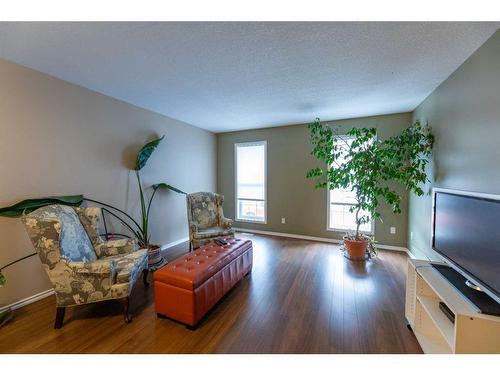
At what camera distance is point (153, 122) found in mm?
3510

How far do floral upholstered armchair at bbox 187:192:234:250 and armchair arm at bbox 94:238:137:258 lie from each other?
3.20ft

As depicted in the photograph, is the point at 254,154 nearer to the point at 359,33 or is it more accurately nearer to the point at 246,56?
the point at 246,56

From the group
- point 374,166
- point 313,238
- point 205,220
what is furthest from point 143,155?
point 313,238

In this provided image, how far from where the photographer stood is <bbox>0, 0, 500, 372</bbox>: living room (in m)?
1.54

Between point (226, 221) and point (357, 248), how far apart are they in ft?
7.12

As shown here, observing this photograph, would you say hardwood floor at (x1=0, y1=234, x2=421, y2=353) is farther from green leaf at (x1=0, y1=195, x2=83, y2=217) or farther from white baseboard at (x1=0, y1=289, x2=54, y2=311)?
green leaf at (x1=0, y1=195, x2=83, y2=217)

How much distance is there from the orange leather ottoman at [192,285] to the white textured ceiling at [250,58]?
6.50 feet

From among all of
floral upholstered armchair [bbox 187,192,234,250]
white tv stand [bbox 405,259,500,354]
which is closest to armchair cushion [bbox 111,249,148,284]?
floral upholstered armchair [bbox 187,192,234,250]

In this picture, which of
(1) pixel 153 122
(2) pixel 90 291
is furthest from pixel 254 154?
(2) pixel 90 291

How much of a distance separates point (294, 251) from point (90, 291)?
2890 mm

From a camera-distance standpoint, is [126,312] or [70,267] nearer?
[70,267]

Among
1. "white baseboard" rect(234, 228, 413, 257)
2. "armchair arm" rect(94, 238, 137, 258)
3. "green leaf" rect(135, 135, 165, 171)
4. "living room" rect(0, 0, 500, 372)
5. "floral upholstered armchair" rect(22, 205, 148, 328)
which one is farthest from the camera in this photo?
"white baseboard" rect(234, 228, 413, 257)

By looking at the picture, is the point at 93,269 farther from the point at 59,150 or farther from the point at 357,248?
the point at 357,248

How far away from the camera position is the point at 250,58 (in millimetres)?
1927
